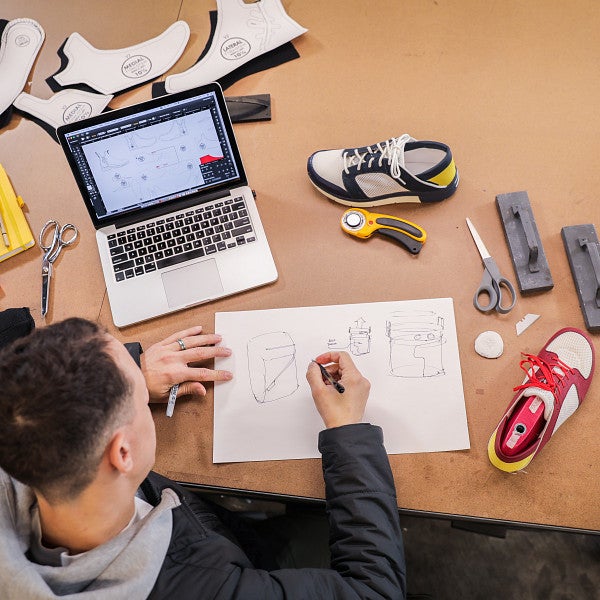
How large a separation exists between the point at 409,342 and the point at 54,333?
602 mm

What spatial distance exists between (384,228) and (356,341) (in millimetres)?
243

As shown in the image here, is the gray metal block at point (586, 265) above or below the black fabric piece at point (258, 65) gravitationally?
below

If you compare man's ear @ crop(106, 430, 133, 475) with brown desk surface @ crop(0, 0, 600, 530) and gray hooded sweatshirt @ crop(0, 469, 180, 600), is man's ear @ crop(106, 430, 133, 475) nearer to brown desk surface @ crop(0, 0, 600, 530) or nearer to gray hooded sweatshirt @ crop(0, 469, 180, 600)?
gray hooded sweatshirt @ crop(0, 469, 180, 600)

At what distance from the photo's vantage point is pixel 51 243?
4.09 ft

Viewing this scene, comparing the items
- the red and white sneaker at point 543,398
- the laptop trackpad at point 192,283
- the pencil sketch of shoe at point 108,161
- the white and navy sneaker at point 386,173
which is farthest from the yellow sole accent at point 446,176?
A: the pencil sketch of shoe at point 108,161

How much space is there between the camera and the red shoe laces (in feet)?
3.19

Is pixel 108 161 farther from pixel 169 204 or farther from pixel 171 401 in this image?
pixel 171 401

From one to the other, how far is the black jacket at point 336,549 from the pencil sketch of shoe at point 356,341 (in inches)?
6.3

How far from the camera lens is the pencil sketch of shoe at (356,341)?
1.07 m

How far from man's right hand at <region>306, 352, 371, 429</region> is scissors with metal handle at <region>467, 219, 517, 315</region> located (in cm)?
27

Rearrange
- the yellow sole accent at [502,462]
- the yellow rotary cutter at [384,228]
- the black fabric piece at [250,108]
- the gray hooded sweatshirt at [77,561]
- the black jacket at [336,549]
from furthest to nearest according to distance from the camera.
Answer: the black fabric piece at [250,108] < the yellow rotary cutter at [384,228] < the yellow sole accent at [502,462] < the black jacket at [336,549] < the gray hooded sweatshirt at [77,561]

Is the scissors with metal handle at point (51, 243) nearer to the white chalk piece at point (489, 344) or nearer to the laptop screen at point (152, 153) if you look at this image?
the laptop screen at point (152, 153)

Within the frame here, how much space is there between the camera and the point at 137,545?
29.3 inches

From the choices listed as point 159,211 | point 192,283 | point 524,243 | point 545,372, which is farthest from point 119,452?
point 524,243
